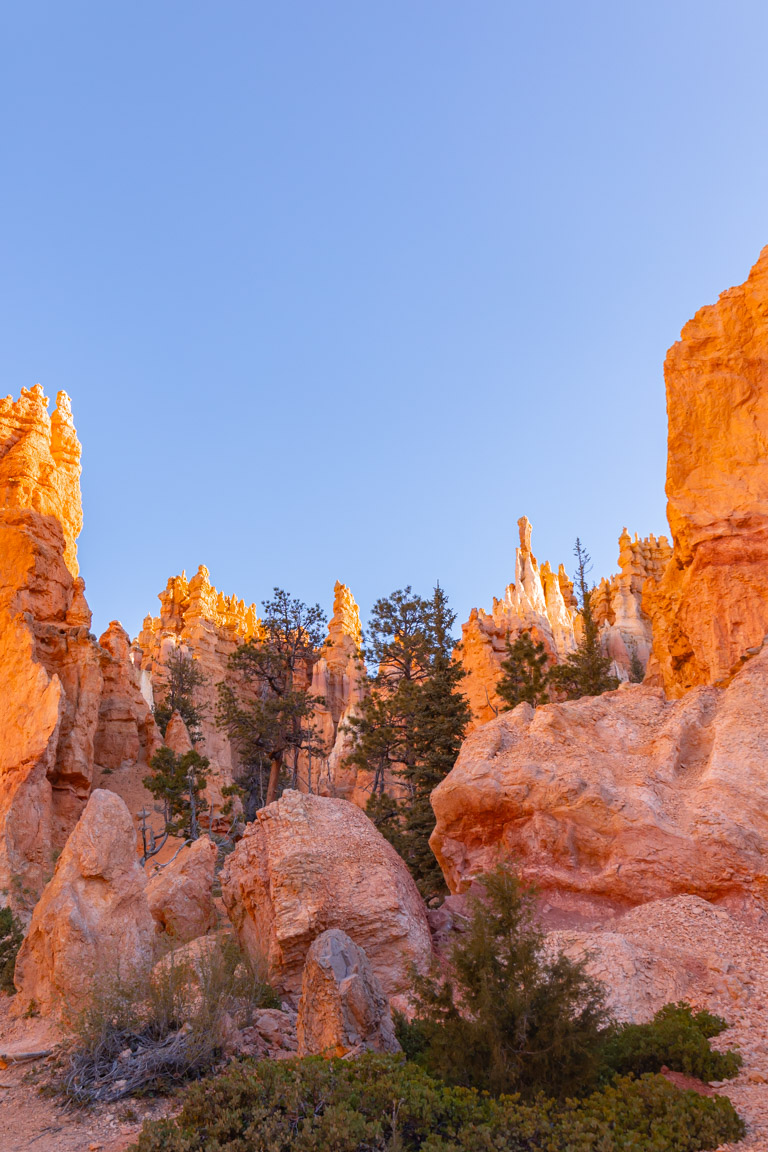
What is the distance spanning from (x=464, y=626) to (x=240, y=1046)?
40811 mm

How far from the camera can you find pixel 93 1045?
9352 mm

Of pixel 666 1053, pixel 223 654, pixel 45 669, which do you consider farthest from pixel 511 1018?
pixel 223 654

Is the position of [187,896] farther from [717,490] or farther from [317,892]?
[717,490]

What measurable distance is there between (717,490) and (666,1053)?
1639cm

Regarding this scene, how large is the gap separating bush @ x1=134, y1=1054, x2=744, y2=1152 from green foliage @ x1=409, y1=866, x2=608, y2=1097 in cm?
35

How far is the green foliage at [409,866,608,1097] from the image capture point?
7566mm

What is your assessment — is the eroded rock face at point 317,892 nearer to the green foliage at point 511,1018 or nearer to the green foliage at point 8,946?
the green foliage at point 511,1018

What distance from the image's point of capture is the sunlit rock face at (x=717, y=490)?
20.4m

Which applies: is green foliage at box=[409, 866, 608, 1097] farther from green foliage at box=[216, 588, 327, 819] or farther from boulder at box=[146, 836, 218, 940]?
green foliage at box=[216, 588, 327, 819]

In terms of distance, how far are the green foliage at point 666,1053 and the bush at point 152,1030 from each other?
4.72m

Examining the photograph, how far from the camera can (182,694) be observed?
48656 mm

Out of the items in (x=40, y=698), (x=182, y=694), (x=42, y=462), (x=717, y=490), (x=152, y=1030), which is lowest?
(x=152, y=1030)

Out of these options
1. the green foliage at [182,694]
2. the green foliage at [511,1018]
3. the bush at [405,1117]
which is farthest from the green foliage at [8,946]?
the green foliage at [182,694]

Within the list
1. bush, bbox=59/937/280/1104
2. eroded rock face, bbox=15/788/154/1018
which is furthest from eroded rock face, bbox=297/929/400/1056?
eroded rock face, bbox=15/788/154/1018
